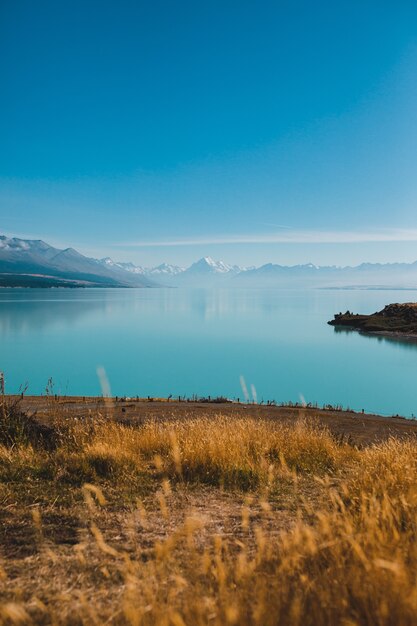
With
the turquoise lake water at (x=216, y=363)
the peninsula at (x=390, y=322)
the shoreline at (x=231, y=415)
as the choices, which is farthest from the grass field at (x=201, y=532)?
the peninsula at (x=390, y=322)

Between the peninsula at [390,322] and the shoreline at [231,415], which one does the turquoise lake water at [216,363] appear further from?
the shoreline at [231,415]

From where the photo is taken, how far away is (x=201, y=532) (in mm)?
4469

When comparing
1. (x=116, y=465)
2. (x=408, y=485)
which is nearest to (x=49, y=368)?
(x=116, y=465)

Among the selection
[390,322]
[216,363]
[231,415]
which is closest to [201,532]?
[231,415]

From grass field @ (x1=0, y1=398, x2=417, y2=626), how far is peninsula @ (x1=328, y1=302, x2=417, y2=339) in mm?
89497

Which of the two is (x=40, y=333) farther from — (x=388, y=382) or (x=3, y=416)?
(x=3, y=416)

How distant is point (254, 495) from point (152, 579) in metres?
3.03

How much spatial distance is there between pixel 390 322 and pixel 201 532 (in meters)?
108

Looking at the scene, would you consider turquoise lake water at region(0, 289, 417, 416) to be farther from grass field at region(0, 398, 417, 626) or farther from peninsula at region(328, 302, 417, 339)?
grass field at region(0, 398, 417, 626)

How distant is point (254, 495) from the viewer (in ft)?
19.6

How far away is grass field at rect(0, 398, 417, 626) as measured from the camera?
8.74 ft

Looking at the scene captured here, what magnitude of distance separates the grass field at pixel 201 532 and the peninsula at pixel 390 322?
294 feet

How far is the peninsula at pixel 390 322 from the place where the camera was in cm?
9239

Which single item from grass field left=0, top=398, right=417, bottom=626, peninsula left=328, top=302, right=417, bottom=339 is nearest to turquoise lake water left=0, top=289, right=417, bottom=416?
peninsula left=328, top=302, right=417, bottom=339
